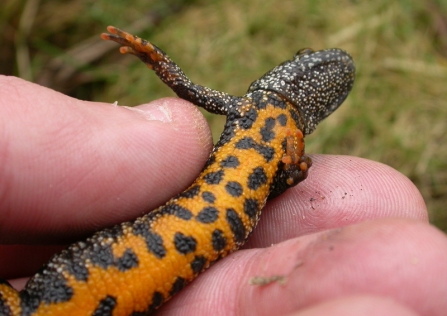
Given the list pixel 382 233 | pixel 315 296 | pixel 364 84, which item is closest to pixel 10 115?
pixel 315 296

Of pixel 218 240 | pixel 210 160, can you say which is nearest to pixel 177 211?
pixel 218 240

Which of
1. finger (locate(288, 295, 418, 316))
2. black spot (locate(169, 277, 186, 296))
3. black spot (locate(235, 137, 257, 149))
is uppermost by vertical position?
black spot (locate(235, 137, 257, 149))

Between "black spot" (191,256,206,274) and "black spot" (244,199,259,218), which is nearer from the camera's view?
"black spot" (191,256,206,274)

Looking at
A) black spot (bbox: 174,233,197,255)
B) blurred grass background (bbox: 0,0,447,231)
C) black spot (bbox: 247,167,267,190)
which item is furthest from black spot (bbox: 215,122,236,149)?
blurred grass background (bbox: 0,0,447,231)

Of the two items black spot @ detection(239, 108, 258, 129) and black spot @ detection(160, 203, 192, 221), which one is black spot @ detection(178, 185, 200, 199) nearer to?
black spot @ detection(160, 203, 192, 221)

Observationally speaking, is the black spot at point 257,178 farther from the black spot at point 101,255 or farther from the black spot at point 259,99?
the black spot at point 101,255

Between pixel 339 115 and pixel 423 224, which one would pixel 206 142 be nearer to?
pixel 423 224

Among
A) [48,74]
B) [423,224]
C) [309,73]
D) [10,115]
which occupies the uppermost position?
[48,74]
